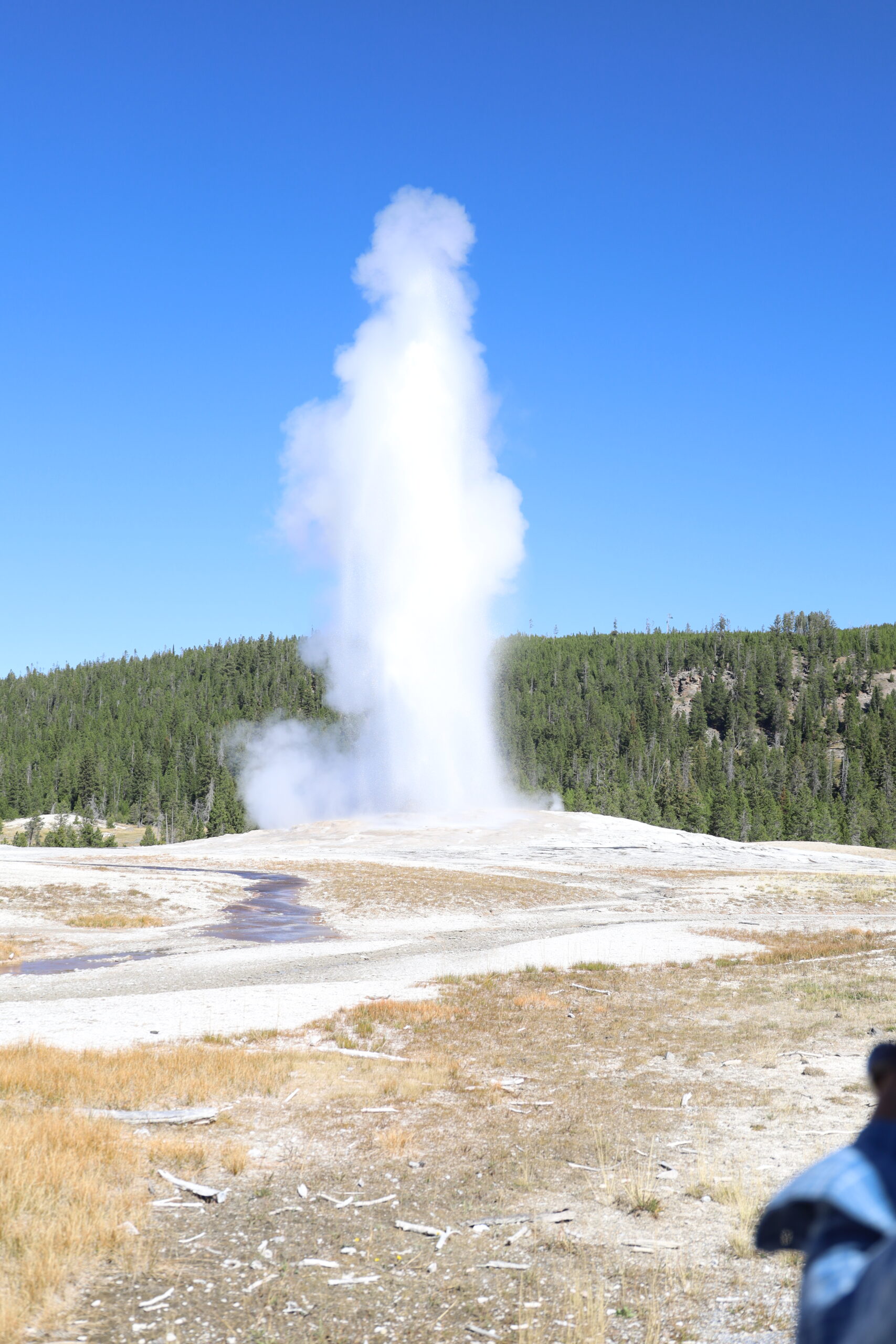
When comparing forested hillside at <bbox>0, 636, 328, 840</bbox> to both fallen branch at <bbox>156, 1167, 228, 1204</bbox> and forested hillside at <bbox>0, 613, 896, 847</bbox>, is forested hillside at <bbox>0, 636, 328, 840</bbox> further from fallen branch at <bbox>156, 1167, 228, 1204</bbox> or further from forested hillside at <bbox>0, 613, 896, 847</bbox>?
fallen branch at <bbox>156, 1167, 228, 1204</bbox>

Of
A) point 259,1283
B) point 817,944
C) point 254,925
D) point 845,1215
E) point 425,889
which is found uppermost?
point 845,1215

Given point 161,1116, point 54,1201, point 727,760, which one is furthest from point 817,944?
point 727,760

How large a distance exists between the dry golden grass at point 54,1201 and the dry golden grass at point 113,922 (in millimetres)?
29148

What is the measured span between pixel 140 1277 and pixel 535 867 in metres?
63.4

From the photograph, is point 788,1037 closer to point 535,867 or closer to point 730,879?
point 730,879

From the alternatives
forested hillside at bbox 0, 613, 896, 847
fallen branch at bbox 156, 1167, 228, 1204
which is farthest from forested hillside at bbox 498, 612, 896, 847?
fallen branch at bbox 156, 1167, 228, 1204

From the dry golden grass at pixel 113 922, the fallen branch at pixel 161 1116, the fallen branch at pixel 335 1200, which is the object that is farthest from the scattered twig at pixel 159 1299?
the dry golden grass at pixel 113 922

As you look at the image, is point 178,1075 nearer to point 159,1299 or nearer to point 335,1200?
point 335,1200

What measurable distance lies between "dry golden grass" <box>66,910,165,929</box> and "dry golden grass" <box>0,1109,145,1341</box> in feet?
95.6

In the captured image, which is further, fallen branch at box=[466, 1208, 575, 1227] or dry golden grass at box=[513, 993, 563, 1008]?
dry golden grass at box=[513, 993, 563, 1008]

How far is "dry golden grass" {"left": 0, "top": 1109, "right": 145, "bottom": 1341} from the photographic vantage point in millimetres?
7082

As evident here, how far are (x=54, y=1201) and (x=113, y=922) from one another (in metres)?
33.2

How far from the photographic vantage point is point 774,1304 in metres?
7.24

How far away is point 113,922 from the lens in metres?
39.2
